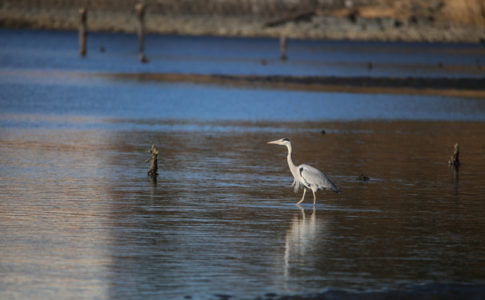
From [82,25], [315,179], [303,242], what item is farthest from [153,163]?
[82,25]

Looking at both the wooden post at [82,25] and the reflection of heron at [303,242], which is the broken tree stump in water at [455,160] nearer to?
the reflection of heron at [303,242]

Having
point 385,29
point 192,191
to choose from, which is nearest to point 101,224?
point 192,191

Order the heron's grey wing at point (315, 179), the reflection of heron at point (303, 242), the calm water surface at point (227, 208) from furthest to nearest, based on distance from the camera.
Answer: the heron's grey wing at point (315, 179) < the reflection of heron at point (303, 242) < the calm water surface at point (227, 208)

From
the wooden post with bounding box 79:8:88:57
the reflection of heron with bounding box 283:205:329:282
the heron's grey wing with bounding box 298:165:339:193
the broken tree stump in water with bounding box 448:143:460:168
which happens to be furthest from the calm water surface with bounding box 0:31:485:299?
the wooden post with bounding box 79:8:88:57

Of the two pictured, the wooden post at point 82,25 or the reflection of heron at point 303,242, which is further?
the wooden post at point 82,25

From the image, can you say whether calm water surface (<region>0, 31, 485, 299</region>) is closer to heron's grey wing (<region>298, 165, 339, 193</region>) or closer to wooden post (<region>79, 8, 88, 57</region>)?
heron's grey wing (<region>298, 165, 339, 193</region>)

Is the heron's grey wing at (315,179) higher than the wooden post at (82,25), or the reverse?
the wooden post at (82,25)

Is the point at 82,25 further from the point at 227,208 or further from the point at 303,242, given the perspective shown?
the point at 303,242

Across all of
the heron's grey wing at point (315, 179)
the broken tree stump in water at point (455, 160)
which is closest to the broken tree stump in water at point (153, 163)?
the heron's grey wing at point (315, 179)

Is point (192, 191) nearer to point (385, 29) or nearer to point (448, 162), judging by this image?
point (448, 162)

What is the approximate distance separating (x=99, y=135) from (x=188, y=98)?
17.4 metres

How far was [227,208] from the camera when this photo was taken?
1758cm

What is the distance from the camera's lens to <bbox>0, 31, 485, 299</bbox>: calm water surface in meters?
12.6

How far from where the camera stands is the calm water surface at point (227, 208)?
12.6 meters
